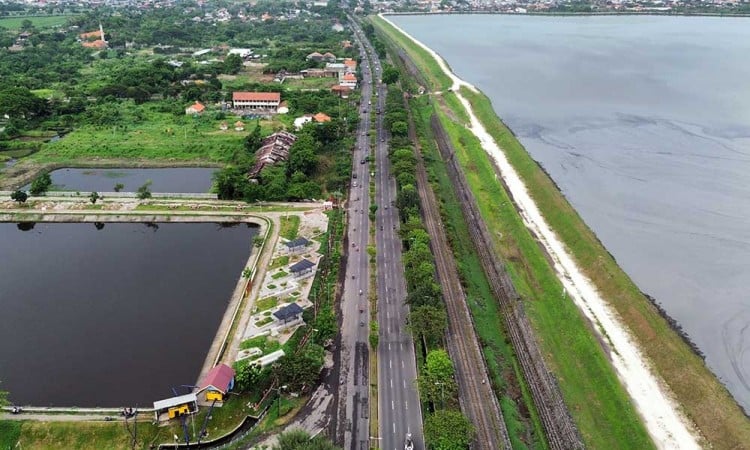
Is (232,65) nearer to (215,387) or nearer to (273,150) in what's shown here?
(273,150)

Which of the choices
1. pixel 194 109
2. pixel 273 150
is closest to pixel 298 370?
pixel 273 150

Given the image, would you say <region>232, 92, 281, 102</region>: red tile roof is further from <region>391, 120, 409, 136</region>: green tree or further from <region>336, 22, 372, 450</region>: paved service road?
A: <region>336, 22, 372, 450</region>: paved service road

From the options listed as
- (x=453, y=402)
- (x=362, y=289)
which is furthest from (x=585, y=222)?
(x=453, y=402)

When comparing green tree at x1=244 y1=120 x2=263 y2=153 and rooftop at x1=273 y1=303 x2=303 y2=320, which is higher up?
green tree at x1=244 y1=120 x2=263 y2=153

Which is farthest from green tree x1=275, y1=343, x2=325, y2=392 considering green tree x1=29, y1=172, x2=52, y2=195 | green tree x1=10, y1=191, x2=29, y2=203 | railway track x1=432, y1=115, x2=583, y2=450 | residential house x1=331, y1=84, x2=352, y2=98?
residential house x1=331, y1=84, x2=352, y2=98

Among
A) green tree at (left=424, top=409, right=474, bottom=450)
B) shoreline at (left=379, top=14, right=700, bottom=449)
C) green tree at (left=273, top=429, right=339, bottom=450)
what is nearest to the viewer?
green tree at (left=273, top=429, right=339, bottom=450)

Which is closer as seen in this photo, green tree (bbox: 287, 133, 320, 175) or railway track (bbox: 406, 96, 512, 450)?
railway track (bbox: 406, 96, 512, 450)

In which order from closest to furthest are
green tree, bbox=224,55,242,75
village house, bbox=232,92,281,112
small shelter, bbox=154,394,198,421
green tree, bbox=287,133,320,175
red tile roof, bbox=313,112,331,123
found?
small shelter, bbox=154,394,198,421 < green tree, bbox=287,133,320,175 < red tile roof, bbox=313,112,331,123 < village house, bbox=232,92,281,112 < green tree, bbox=224,55,242,75

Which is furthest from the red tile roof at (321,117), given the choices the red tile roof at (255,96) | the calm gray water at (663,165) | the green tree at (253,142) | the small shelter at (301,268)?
the small shelter at (301,268)
